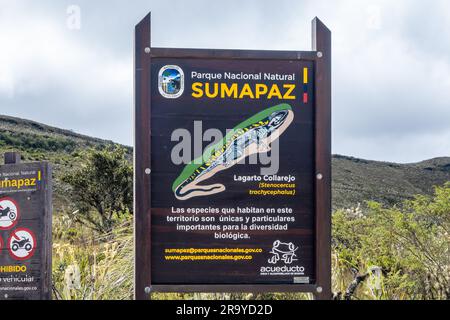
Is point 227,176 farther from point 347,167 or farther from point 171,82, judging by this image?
point 347,167

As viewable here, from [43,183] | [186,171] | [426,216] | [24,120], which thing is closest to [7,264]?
[43,183]

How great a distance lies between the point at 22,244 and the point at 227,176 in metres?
3.11

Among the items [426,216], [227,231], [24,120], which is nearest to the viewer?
[227,231]

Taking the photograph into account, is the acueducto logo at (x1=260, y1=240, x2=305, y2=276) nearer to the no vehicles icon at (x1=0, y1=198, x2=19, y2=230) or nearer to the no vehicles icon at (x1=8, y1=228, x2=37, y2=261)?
the no vehicles icon at (x1=8, y1=228, x2=37, y2=261)

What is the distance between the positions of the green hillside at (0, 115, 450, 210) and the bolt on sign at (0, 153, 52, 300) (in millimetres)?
31663

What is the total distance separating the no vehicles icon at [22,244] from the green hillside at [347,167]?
1249 inches

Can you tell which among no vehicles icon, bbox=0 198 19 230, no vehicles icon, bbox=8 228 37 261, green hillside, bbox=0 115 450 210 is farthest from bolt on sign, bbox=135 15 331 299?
green hillside, bbox=0 115 450 210

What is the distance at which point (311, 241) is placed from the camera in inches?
271

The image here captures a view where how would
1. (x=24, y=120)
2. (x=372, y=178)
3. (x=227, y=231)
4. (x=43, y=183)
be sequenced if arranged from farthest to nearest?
(x=24, y=120) → (x=372, y=178) → (x=43, y=183) → (x=227, y=231)

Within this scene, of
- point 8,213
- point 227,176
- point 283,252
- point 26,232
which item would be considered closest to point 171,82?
point 227,176

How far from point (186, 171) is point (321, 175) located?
1335mm

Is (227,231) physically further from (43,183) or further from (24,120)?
(24,120)

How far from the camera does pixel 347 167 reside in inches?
2125

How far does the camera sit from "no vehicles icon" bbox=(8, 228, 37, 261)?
27.5ft
